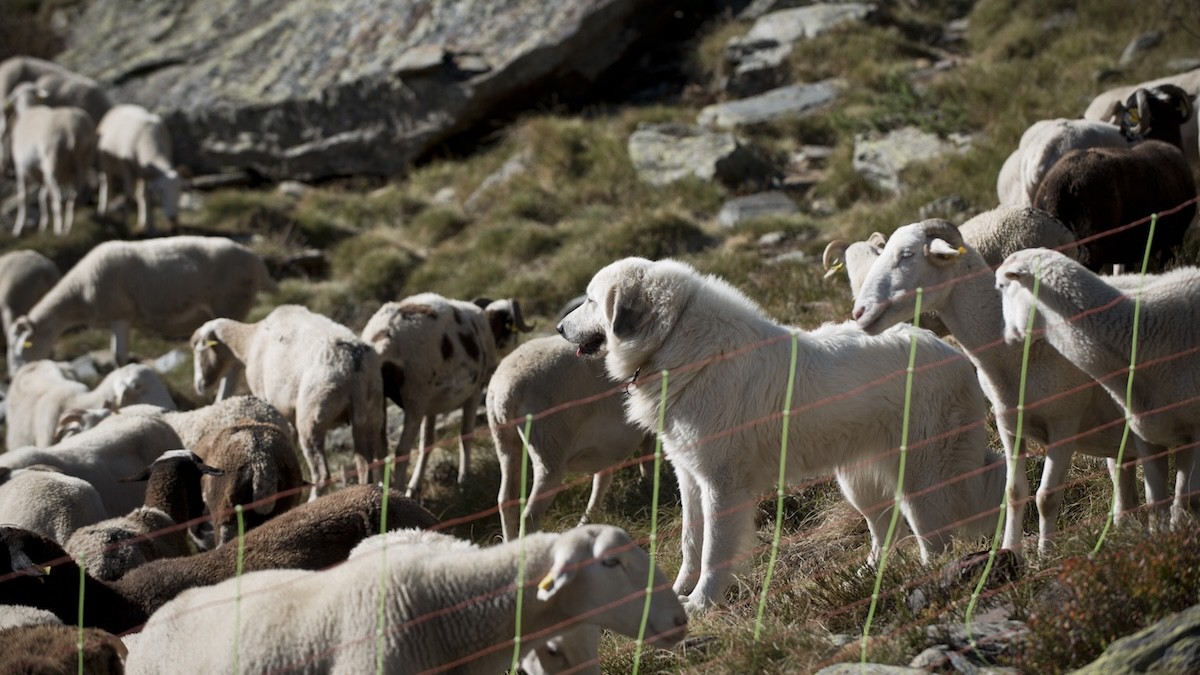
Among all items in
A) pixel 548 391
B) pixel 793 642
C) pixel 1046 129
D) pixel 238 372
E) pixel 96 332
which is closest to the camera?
pixel 793 642

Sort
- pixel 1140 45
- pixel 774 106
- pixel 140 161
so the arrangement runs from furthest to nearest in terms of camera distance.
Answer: pixel 140 161, pixel 774 106, pixel 1140 45

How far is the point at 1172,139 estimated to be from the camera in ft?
37.7

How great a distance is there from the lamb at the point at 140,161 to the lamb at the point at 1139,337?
48.2 ft

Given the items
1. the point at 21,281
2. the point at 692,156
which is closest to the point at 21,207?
the point at 21,281

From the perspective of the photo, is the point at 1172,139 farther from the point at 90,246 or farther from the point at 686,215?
the point at 90,246

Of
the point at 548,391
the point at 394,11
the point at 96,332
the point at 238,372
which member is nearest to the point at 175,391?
the point at 238,372

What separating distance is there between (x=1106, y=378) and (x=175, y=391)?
1089 cm

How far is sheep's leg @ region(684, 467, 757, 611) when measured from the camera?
22.8 ft

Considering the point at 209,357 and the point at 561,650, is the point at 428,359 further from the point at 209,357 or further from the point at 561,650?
the point at 561,650

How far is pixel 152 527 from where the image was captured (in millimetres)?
8383

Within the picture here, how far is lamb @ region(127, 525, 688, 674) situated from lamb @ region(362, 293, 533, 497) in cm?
488

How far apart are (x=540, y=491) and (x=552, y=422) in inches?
18.7

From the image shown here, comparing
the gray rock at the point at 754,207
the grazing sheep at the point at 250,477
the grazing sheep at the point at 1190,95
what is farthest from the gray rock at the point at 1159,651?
the gray rock at the point at 754,207

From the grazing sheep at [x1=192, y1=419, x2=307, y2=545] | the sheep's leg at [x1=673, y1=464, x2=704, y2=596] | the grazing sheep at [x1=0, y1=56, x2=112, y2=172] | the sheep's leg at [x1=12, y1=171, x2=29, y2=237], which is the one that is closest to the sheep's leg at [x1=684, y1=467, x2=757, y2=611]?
the sheep's leg at [x1=673, y1=464, x2=704, y2=596]
